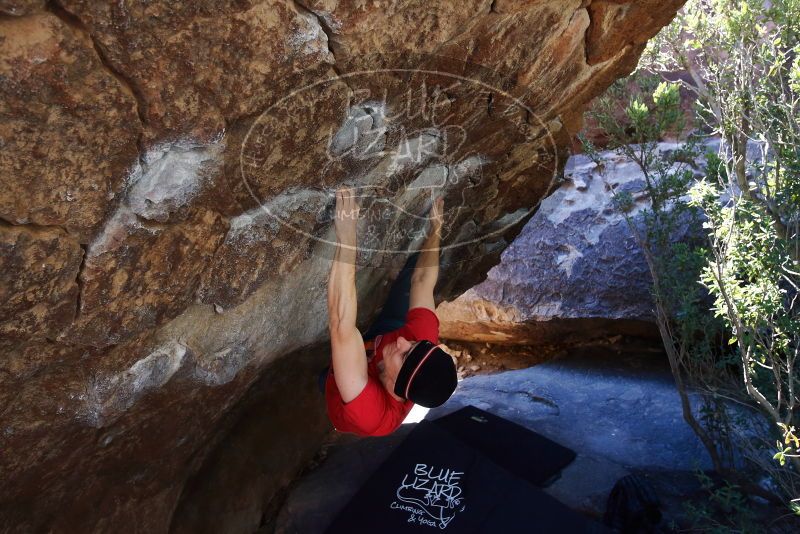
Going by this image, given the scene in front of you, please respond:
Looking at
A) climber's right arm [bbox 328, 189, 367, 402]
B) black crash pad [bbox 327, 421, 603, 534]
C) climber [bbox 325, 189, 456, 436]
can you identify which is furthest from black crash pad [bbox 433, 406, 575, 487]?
climber's right arm [bbox 328, 189, 367, 402]

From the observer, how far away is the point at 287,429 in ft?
13.5

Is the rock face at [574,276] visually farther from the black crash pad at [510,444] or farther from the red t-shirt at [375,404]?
the red t-shirt at [375,404]

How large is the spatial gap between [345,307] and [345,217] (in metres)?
0.32

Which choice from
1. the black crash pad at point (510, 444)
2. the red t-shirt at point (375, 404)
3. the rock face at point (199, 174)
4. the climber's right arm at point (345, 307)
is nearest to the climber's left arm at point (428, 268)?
the rock face at point (199, 174)

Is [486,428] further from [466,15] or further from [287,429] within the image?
[466,15]

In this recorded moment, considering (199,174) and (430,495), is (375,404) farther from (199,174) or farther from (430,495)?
(430,495)

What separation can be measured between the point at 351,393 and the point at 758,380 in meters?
2.26

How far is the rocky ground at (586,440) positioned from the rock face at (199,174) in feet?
2.89

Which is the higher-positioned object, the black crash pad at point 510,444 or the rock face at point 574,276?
the rock face at point 574,276

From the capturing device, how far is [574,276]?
5.93m

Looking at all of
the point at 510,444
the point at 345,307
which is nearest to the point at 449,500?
the point at 510,444

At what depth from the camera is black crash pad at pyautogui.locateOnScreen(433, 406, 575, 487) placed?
155 inches

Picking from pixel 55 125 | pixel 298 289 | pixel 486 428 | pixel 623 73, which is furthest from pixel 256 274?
pixel 486 428

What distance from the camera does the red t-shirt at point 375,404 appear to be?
2496 mm
